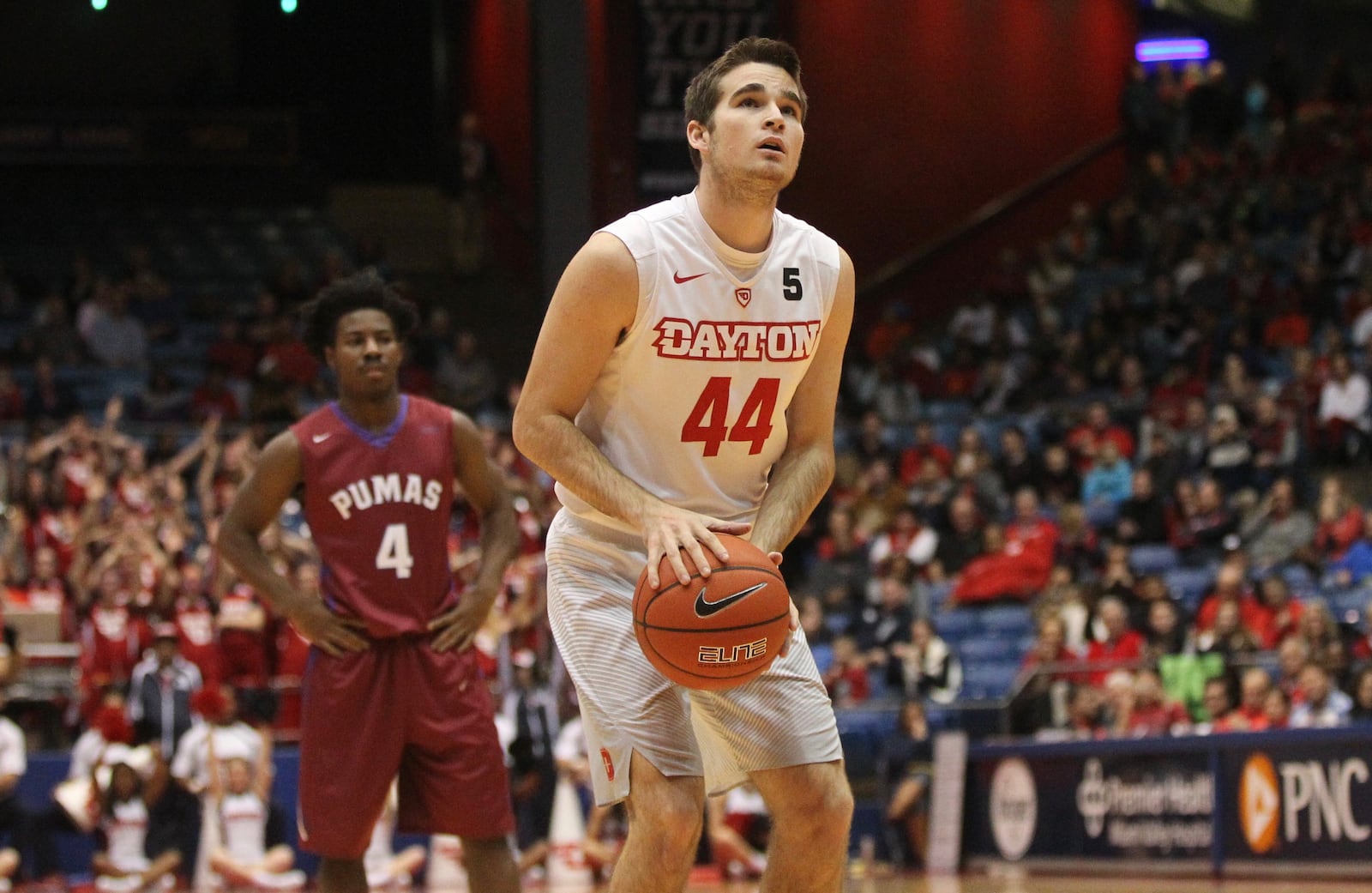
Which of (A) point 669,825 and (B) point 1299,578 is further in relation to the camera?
(B) point 1299,578

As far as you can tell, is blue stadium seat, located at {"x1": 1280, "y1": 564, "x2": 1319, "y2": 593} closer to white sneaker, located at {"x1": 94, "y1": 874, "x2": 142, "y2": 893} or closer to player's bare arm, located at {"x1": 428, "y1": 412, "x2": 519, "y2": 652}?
white sneaker, located at {"x1": 94, "y1": 874, "x2": 142, "y2": 893}

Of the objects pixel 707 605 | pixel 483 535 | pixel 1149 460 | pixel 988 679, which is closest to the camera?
pixel 707 605

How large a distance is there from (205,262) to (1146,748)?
1426cm

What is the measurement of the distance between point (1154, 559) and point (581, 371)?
1082 centimetres

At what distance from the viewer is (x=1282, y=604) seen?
1202cm

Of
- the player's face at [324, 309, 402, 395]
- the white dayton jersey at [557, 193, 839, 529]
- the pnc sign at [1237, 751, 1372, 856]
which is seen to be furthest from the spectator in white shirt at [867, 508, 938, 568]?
the white dayton jersey at [557, 193, 839, 529]

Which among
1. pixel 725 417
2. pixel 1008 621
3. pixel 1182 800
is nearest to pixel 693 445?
pixel 725 417

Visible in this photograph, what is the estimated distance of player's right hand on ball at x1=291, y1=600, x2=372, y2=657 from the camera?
568 centimetres

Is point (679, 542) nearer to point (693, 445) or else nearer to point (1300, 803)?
point (693, 445)

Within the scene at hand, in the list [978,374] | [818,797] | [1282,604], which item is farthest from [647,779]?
[978,374]

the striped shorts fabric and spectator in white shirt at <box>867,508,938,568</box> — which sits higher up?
spectator in white shirt at <box>867,508,938,568</box>

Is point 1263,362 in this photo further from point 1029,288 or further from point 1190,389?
point 1029,288

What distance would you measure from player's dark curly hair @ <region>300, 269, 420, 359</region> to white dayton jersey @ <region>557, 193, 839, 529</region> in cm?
173

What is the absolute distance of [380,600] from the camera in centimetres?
576
